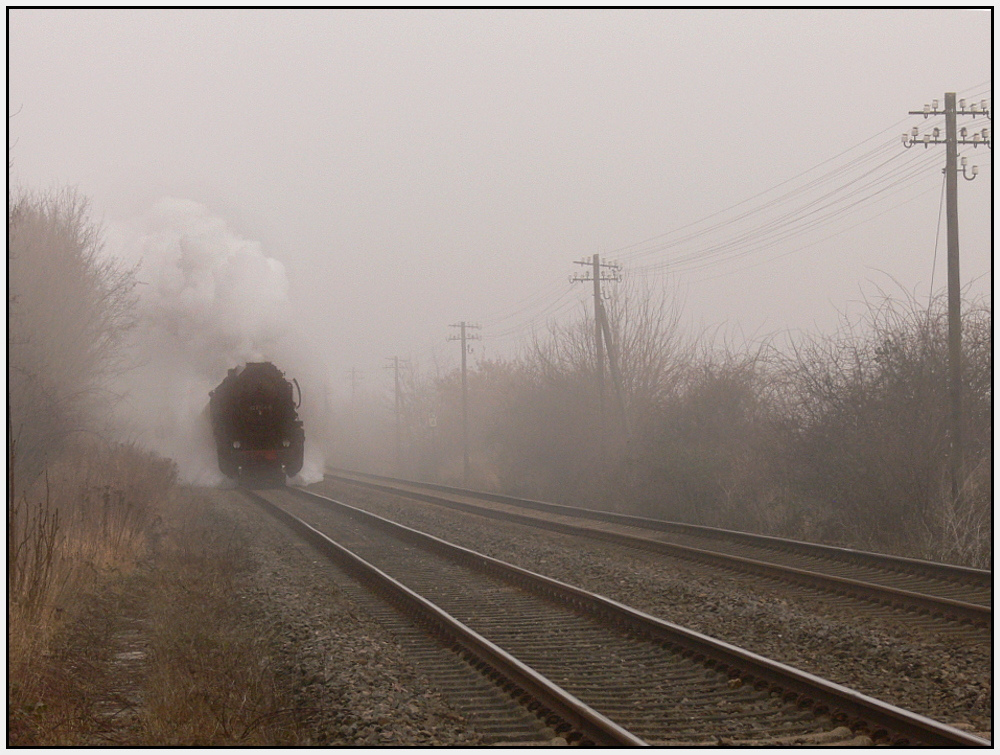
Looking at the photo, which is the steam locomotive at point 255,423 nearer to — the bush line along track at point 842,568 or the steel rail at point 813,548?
the steel rail at point 813,548

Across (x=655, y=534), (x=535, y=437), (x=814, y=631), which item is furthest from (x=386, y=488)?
(x=814, y=631)

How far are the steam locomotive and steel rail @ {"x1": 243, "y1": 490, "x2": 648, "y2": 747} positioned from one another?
15.3 meters

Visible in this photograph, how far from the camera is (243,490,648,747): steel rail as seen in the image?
5.59m

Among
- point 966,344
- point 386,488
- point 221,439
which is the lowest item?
point 386,488

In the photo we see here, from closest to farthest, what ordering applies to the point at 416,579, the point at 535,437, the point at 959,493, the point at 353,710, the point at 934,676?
the point at 353,710 → the point at 934,676 → the point at 416,579 → the point at 959,493 → the point at 535,437

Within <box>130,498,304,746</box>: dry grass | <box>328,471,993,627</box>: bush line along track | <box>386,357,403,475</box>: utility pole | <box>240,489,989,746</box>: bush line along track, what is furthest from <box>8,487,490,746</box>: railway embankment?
<box>386,357,403,475</box>: utility pole

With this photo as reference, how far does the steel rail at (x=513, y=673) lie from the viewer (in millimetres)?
5586

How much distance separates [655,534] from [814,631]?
8.98 meters

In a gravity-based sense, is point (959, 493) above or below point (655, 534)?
above

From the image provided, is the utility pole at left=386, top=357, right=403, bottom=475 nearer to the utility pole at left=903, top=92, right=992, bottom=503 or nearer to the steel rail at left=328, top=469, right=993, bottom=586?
the steel rail at left=328, top=469, right=993, bottom=586

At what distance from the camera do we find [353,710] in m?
6.38

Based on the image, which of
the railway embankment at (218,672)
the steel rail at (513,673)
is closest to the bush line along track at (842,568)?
the steel rail at (513,673)

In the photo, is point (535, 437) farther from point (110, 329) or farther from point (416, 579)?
point (416, 579)

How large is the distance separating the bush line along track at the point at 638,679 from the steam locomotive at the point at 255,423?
1723 centimetres
